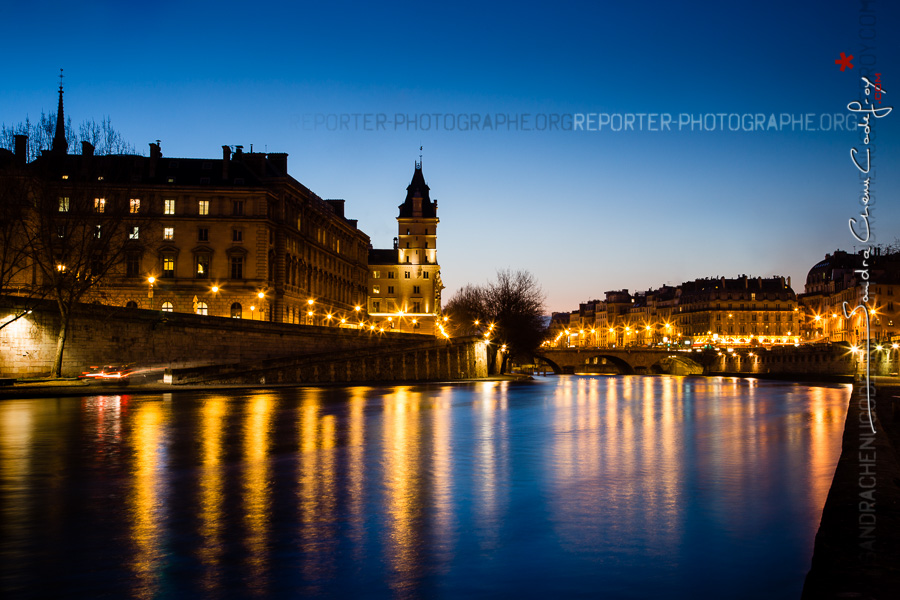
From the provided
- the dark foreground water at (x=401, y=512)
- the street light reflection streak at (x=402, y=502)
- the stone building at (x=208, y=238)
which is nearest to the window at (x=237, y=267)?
the stone building at (x=208, y=238)

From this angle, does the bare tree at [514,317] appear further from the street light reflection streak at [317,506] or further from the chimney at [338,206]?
the street light reflection streak at [317,506]

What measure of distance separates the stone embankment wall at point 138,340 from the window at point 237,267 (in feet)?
52.7

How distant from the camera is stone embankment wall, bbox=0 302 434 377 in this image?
160 feet

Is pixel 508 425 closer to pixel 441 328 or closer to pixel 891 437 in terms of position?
pixel 891 437

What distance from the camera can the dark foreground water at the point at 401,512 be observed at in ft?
29.2

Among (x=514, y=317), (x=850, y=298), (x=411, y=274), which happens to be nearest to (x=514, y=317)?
(x=514, y=317)

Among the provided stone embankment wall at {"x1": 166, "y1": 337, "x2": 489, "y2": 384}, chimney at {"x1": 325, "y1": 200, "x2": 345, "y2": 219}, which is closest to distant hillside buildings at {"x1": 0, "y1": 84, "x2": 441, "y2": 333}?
stone embankment wall at {"x1": 166, "y1": 337, "x2": 489, "y2": 384}

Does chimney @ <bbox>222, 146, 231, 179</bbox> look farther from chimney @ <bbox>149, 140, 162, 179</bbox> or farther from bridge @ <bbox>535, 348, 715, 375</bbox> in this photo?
bridge @ <bbox>535, 348, 715, 375</bbox>

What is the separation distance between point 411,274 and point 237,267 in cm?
6449

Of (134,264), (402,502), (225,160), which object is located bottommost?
(402,502)

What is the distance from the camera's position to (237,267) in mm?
84375

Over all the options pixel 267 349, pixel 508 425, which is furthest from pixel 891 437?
pixel 267 349

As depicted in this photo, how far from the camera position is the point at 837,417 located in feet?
113

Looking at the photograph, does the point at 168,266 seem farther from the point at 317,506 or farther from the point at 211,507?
the point at 317,506
